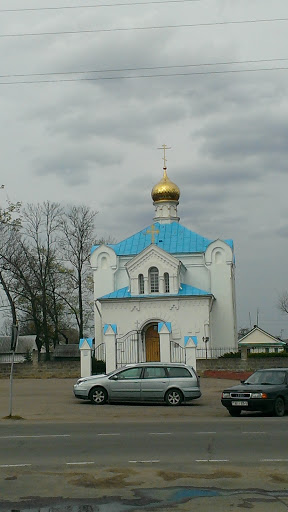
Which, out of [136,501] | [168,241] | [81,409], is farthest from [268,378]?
[168,241]

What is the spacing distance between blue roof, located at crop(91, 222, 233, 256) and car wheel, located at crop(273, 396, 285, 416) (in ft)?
91.1

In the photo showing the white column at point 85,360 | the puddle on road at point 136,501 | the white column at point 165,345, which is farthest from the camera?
the white column at point 165,345

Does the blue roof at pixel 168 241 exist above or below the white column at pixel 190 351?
above

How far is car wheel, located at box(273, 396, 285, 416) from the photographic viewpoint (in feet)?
59.4

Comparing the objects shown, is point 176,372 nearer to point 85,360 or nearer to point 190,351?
point 190,351

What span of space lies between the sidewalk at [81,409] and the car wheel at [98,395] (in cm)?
27

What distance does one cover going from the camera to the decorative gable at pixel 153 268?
42.8 m

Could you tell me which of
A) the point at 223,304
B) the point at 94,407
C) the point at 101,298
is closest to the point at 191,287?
the point at 223,304

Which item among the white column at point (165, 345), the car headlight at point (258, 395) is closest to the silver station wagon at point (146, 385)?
the car headlight at point (258, 395)

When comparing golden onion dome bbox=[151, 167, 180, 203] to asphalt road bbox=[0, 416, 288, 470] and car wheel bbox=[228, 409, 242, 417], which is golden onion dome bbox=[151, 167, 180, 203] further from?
asphalt road bbox=[0, 416, 288, 470]

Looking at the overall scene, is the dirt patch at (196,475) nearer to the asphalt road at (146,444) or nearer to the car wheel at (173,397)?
the asphalt road at (146,444)

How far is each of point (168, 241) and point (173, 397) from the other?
26136 millimetres

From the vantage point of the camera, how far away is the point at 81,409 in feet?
67.4

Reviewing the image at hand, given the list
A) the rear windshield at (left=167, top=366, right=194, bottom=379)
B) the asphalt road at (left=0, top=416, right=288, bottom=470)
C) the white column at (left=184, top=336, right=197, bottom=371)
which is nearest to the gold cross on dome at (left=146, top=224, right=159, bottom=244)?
the white column at (left=184, top=336, right=197, bottom=371)
